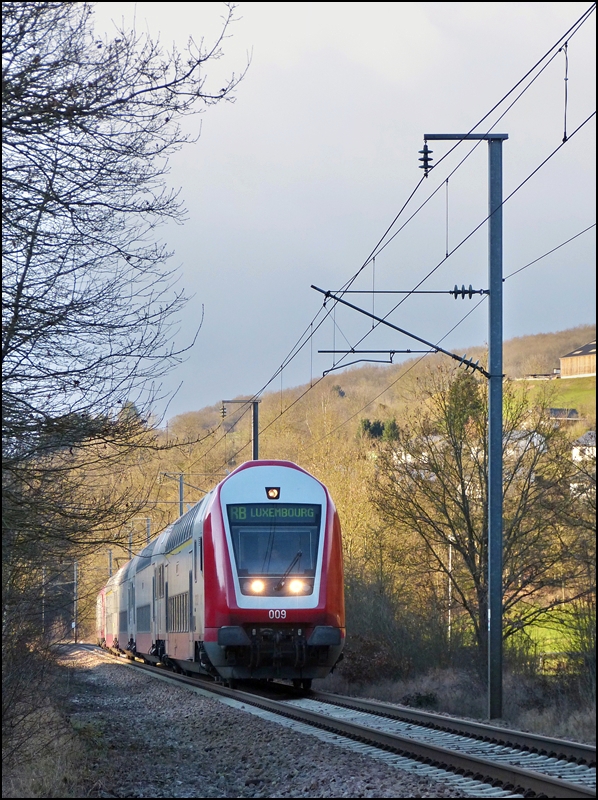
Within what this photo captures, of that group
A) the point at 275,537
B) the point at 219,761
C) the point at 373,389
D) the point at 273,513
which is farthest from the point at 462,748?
the point at 373,389

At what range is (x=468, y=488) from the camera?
24.2m

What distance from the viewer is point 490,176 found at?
16.0 m

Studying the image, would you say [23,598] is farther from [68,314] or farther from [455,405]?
[455,405]

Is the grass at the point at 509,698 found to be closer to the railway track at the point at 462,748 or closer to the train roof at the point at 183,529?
the railway track at the point at 462,748

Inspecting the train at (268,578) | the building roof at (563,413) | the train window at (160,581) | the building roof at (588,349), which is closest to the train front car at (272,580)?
the train at (268,578)

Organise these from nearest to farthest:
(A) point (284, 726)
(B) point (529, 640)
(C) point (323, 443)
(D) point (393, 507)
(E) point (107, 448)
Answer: (E) point (107, 448)
(A) point (284, 726)
(B) point (529, 640)
(D) point (393, 507)
(C) point (323, 443)

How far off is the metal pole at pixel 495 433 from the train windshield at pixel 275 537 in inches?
124

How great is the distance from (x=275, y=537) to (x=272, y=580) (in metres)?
0.74

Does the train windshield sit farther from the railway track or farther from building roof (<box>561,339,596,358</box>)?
building roof (<box>561,339,596,358</box>)

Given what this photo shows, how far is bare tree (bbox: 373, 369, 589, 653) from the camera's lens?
23.3 meters

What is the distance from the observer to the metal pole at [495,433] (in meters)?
15.2

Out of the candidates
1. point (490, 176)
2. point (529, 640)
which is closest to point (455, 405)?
point (529, 640)

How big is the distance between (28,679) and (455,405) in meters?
15.4

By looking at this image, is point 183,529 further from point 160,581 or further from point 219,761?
point 219,761
